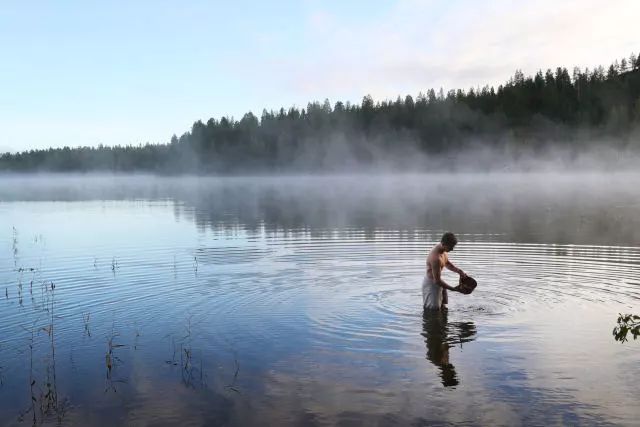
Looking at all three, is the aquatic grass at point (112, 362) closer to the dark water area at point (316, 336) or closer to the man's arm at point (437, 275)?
the dark water area at point (316, 336)

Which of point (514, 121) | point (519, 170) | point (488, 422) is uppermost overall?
point (514, 121)

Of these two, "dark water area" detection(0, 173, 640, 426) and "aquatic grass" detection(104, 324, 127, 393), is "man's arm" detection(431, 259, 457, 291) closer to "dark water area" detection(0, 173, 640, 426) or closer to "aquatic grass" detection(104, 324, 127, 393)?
"dark water area" detection(0, 173, 640, 426)

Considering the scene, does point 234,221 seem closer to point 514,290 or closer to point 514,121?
point 514,290

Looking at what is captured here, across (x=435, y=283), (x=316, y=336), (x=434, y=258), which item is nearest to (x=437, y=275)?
(x=435, y=283)

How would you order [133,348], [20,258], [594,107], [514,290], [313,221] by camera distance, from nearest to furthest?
[133,348]
[514,290]
[20,258]
[313,221]
[594,107]

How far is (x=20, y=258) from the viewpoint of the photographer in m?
25.8

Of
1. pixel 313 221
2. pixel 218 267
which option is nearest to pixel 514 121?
pixel 313 221

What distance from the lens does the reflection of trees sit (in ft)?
35.4

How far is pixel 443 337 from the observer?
42.0 feet

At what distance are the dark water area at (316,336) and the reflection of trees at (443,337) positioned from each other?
0.05m

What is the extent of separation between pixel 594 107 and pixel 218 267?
193697 millimetres

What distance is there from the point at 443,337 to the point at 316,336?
9.12 ft

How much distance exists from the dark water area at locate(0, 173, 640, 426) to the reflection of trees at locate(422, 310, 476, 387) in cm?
5

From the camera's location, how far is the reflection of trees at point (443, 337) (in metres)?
10.8
